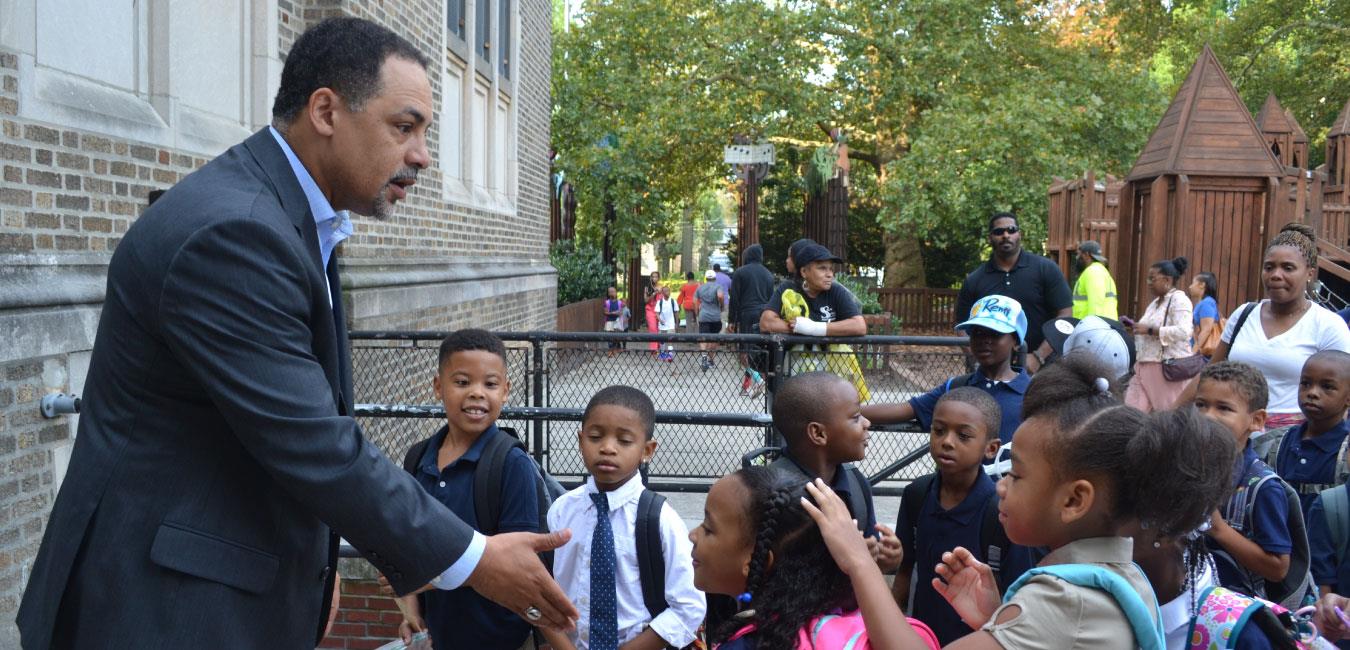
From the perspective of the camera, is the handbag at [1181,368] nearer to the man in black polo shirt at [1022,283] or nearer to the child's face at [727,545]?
the man in black polo shirt at [1022,283]

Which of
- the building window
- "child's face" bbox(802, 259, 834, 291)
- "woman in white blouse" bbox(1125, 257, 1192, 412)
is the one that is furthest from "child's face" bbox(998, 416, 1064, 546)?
the building window

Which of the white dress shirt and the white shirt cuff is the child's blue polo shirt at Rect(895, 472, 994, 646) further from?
the white shirt cuff

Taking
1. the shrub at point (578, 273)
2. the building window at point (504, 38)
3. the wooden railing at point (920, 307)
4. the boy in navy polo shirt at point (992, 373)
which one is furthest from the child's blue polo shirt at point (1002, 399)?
the wooden railing at point (920, 307)

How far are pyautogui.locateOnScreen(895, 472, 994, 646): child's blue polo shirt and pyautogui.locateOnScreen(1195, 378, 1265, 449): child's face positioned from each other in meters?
1.01

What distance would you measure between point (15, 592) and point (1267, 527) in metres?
4.83

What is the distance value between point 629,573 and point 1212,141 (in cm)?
1197

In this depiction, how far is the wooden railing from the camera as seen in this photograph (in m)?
24.8

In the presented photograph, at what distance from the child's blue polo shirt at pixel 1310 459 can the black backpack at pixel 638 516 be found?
8.54ft

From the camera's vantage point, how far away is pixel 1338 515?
387 cm

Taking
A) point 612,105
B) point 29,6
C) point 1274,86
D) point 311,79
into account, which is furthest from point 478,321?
point 1274,86

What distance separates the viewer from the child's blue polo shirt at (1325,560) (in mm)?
3861

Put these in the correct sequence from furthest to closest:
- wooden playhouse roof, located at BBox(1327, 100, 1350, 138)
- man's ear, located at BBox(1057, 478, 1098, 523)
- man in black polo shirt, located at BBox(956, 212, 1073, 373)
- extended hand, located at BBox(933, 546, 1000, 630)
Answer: wooden playhouse roof, located at BBox(1327, 100, 1350, 138)
man in black polo shirt, located at BBox(956, 212, 1073, 373)
extended hand, located at BBox(933, 546, 1000, 630)
man's ear, located at BBox(1057, 478, 1098, 523)

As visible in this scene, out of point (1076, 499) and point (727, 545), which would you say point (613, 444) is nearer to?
point (727, 545)

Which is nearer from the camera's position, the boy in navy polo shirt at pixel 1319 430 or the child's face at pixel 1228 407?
the child's face at pixel 1228 407
